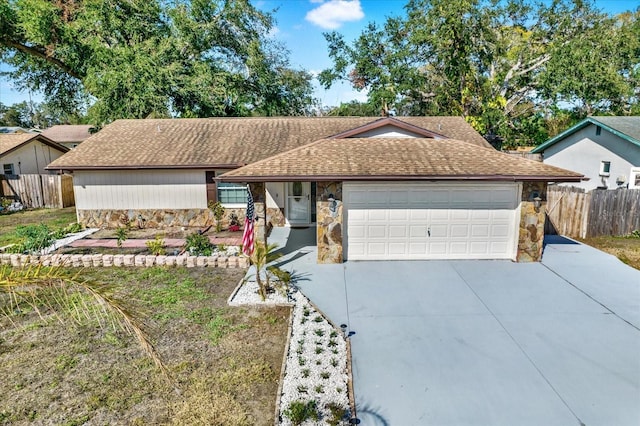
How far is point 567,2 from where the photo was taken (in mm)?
28469

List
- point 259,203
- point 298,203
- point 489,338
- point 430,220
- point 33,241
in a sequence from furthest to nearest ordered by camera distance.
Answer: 1. point 298,203
2. point 33,241
3. point 430,220
4. point 259,203
5. point 489,338

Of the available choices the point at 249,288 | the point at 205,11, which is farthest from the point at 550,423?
the point at 205,11

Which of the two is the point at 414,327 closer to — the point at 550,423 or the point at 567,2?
the point at 550,423

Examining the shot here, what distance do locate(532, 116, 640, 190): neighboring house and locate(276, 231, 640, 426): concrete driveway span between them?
7.92 metres

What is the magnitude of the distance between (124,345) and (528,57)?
32.0 m

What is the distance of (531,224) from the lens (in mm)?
10430

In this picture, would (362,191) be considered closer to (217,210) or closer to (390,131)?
(390,131)

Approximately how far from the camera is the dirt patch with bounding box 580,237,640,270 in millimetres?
10752

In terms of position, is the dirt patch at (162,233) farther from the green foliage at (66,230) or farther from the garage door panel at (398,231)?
the garage door panel at (398,231)

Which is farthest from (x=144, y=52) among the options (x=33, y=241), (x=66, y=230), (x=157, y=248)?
(x=157, y=248)

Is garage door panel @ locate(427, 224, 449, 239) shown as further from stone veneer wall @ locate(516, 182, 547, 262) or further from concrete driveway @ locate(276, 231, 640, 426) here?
stone veneer wall @ locate(516, 182, 547, 262)

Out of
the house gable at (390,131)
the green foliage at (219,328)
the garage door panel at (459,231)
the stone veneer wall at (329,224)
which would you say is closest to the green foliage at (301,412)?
the green foliage at (219,328)

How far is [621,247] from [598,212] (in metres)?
1.60

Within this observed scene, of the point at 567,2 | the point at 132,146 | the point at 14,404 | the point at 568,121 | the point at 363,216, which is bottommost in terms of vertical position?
the point at 14,404
